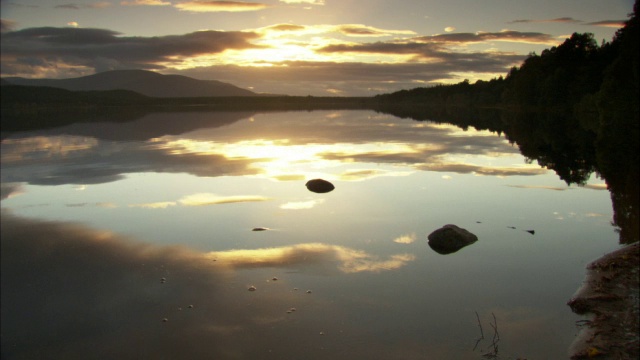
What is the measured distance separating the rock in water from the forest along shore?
1363 cm

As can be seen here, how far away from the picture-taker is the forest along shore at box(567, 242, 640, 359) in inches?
364

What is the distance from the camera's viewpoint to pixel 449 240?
1623cm

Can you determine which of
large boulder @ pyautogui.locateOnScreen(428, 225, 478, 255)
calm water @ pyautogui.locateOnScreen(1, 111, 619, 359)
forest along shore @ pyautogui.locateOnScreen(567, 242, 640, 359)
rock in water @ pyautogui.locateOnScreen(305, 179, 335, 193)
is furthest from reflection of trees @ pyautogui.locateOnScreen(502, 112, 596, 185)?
forest along shore @ pyautogui.locateOnScreen(567, 242, 640, 359)

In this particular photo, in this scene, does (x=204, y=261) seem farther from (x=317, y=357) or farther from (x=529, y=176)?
(x=529, y=176)

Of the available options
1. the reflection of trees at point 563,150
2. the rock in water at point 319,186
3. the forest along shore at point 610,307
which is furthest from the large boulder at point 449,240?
the reflection of trees at point 563,150

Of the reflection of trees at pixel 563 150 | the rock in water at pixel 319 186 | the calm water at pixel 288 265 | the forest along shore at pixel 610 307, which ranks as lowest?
the reflection of trees at pixel 563 150

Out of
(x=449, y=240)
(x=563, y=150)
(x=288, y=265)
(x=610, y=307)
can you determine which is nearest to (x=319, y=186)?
(x=449, y=240)

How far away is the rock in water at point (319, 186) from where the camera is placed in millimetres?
25609

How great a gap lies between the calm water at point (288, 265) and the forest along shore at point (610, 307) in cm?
41

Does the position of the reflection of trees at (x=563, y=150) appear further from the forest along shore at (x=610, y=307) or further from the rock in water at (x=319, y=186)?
the forest along shore at (x=610, y=307)

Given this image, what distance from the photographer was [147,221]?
63.5ft

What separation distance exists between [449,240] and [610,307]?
5.66m

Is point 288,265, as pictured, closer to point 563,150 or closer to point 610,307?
point 610,307

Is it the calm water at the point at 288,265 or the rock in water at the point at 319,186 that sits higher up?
the calm water at the point at 288,265
